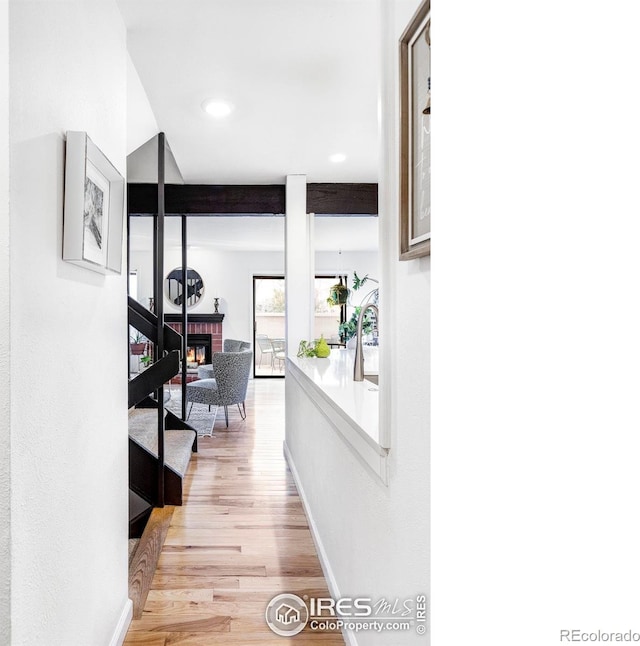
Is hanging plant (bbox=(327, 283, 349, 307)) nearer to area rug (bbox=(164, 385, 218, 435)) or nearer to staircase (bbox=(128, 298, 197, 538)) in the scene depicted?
area rug (bbox=(164, 385, 218, 435))

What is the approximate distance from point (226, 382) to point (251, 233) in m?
2.82

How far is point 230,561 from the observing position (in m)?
2.52

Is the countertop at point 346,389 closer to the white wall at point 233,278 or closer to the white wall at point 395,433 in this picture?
the white wall at point 395,433

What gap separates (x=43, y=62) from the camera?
1206 millimetres

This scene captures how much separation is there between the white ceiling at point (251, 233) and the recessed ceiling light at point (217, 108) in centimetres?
323

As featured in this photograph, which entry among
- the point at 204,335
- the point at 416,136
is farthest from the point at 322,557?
the point at 204,335

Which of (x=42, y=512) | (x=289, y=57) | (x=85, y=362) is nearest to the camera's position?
(x=42, y=512)

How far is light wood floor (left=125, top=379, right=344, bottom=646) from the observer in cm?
198

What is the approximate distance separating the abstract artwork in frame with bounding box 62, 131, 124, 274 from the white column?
262 centimetres

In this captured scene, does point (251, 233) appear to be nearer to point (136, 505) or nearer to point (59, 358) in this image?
point (136, 505)
